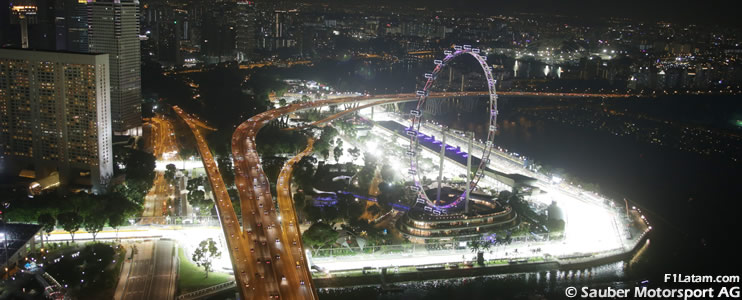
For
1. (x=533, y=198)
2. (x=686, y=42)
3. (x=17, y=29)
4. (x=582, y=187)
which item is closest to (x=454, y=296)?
(x=533, y=198)

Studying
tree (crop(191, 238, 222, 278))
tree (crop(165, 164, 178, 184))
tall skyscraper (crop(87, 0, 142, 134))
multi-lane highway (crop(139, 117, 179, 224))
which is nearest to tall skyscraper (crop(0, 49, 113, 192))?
multi-lane highway (crop(139, 117, 179, 224))

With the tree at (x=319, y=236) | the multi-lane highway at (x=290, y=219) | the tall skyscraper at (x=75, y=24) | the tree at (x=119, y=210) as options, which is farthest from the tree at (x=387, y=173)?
the tall skyscraper at (x=75, y=24)

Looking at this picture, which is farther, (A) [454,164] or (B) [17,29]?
(B) [17,29]

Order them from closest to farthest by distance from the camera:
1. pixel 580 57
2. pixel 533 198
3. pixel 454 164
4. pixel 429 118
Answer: pixel 533 198 → pixel 454 164 → pixel 429 118 → pixel 580 57

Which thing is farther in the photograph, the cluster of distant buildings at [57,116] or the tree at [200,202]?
the cluster of distant buildings at [57,116]

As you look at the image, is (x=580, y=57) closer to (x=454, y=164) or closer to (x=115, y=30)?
(x=454, y=164)

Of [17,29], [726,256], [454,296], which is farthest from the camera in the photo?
[17,29]

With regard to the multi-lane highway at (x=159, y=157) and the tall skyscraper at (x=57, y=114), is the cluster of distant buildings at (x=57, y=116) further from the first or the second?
the multi-lane highway at (x=159, y=157)
